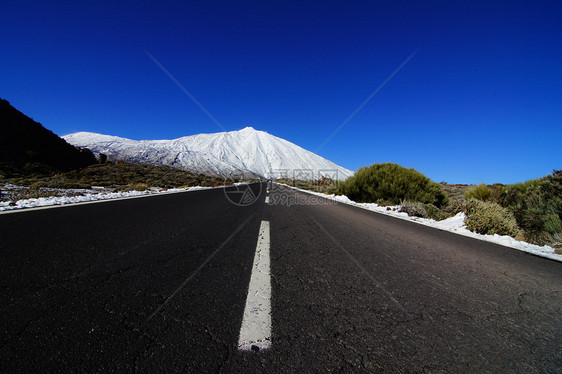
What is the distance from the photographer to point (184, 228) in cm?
412

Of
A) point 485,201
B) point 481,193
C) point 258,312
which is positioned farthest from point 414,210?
point 258,312

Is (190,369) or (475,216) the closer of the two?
(190,369)

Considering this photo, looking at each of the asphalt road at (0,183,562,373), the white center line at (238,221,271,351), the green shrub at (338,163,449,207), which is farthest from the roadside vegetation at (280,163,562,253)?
the white center line at (238,221,271,351)

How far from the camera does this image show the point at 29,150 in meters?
24.3

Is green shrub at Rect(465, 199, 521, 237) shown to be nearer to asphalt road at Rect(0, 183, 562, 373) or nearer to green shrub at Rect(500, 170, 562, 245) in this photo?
green shrub at Rect(500, 170, 562, 245)

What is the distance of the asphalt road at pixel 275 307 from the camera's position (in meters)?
1.18

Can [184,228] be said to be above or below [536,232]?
below

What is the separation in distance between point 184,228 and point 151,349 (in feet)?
10.2

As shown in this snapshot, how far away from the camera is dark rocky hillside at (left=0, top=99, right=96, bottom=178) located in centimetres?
2012

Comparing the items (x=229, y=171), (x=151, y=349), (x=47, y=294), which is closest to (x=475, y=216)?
(x=151, y=349)

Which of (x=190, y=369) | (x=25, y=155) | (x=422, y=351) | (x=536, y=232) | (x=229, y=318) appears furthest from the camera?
(x=25, y=155)

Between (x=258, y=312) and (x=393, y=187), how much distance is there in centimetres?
1134

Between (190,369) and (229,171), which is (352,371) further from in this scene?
(229,171)

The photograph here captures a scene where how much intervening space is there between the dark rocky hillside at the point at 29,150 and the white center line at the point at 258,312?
24420 millimetres
